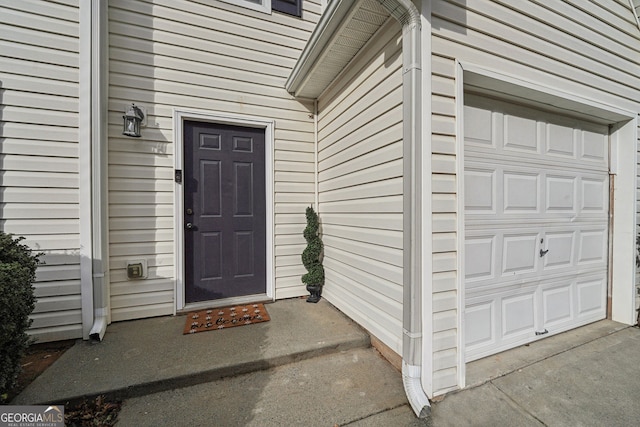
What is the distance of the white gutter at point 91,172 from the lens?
221 cm

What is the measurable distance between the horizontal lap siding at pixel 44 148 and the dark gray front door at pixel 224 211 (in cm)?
90

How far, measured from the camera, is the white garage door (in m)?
2.04

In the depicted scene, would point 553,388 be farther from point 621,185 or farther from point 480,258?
point 621,185

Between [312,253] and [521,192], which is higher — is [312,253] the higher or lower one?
the lower one

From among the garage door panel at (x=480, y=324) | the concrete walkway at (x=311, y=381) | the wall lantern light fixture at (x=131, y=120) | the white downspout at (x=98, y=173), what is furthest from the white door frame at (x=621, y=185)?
the white downspout at (x=98, y=173)

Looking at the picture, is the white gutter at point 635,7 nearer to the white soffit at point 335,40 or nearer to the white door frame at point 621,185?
the white door frame at point 621,185

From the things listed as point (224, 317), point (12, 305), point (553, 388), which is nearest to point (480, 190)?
point (553, 388)

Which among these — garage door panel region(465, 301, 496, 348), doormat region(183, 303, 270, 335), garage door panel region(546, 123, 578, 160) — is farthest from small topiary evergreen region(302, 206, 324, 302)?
garage door panel region(546, 123, 578, 160)

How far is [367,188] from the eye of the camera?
7.29ft

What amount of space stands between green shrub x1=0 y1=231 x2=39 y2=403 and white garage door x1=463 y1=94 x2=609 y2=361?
2.91 meters

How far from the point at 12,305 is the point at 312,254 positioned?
227 cm

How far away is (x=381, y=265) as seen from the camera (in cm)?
207
